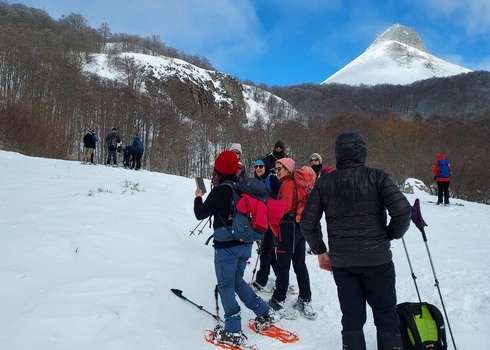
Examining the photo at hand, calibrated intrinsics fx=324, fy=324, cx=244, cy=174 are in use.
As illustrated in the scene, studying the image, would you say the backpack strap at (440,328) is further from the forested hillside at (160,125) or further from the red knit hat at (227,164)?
the forested hillside at (160,125)

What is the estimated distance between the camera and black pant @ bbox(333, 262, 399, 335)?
2455mm

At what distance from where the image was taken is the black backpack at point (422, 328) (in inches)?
106

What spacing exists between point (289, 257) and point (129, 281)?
1930mm

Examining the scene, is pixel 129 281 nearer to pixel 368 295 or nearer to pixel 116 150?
pixel 368 295

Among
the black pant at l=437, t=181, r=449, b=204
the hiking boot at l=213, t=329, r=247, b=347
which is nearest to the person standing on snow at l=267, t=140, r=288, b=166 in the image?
the hiking boot at l=213, t=329, r=247, b=347

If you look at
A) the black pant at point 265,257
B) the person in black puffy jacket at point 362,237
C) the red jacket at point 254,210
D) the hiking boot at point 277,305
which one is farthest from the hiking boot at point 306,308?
the red jacket at point 254,210

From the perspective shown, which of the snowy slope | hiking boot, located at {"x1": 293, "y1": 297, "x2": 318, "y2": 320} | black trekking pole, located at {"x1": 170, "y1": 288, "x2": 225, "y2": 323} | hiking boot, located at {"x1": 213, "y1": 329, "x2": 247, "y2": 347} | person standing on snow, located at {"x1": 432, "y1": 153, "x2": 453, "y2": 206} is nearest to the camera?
hiking boot, located at {"x1": 213, "y1": 329, "x2": 247, "y2": 347}

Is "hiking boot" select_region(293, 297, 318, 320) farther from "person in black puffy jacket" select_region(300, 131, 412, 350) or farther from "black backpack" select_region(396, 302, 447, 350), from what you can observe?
"person in black puffy jacket" select_region(300, 131, 412, 350)

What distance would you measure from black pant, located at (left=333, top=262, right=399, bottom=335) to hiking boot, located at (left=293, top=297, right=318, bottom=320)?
130 centimetres

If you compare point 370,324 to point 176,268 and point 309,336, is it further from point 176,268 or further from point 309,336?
point 176,268

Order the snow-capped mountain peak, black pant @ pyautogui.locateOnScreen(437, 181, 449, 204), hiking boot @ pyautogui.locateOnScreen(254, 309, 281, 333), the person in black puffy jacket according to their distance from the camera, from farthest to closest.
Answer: the snow-capped mountain peak, black pant @ pyautogui.locateOnScreen(437, 181, 449, 204), hiking boot @ pyautogui.locateOnScreen(254, 309, 281, 333), the person in black puffy jacket

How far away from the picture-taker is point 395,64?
13538 centimetres

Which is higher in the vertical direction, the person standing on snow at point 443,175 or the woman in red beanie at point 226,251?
the person standing on snow at point 443,175

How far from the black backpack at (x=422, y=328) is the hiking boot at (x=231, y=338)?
143 centimetres
